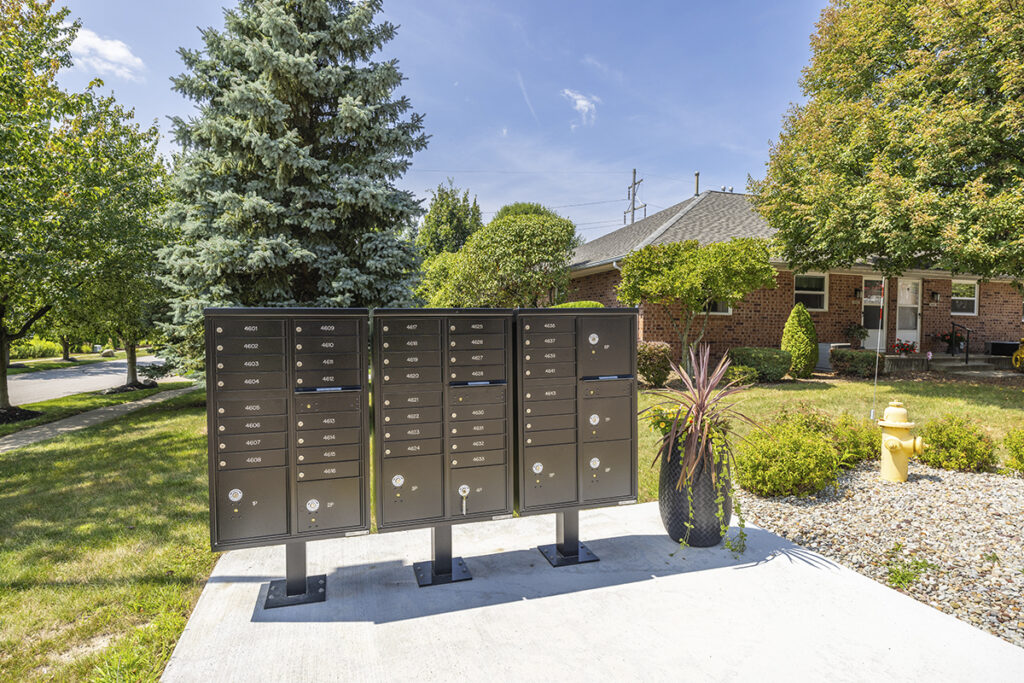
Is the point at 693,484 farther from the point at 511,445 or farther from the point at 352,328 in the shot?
the point at 352,328

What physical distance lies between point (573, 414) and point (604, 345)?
1.50 feet

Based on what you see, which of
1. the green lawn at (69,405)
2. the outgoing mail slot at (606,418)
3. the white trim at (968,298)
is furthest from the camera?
the white trim at (968,298)

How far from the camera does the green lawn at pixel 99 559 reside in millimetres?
2295

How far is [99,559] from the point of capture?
131 inches

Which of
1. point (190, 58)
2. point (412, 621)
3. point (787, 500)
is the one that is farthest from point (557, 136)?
point (412, 621)

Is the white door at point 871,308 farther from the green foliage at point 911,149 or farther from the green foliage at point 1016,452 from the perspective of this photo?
the green foliage at point 1016,452

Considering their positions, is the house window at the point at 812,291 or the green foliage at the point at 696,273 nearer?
the green foliage at the point at 696,273

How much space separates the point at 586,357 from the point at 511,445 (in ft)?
2.24

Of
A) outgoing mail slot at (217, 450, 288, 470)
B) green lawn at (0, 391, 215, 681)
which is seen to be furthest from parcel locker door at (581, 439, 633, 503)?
green lawn at (0, 391, 215, 681)

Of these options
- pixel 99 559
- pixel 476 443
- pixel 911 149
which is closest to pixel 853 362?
pixel 911 149

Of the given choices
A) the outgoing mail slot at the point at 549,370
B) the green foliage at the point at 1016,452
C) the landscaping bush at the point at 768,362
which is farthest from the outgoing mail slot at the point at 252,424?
the landscaping bush at the point at 768,362

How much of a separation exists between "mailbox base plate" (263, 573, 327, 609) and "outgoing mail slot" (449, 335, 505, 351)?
1506 millimetres

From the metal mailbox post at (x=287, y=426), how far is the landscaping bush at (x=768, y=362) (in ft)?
33.0

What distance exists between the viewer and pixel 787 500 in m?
4.09
